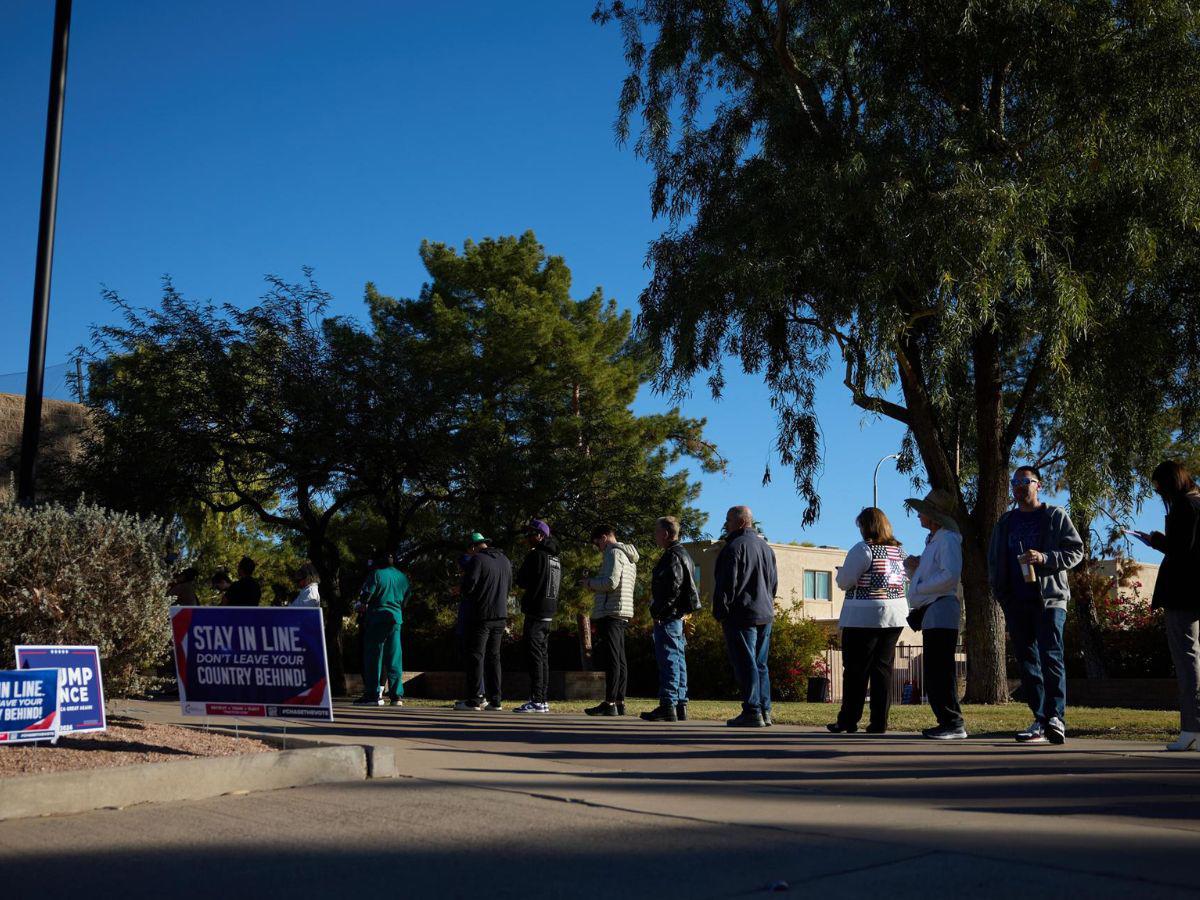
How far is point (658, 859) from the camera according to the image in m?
4.47

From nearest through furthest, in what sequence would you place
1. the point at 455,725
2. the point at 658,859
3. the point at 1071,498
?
the point at 658,859 → the point at 455,725 → the point at 1071,498

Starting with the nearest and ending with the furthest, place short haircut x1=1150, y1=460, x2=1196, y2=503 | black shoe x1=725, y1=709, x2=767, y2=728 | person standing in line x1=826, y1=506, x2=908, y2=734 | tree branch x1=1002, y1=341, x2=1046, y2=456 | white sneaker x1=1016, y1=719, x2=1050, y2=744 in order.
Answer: short haircut x1=1150, y1=460, x2=1196, y2=503
white sneaker x1=1016, y1=719, x2=1050, y2=744
person standing in line x1=826, y1=506, x2=908, y2=734
black shoe x1=725, y1=709, x2=767, y2=728
tree branch x1=1002, y1=341, x2=1046, y2=456

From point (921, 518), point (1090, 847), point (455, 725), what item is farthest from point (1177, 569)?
point (455, 725)

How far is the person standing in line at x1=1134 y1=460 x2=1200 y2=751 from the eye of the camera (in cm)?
820

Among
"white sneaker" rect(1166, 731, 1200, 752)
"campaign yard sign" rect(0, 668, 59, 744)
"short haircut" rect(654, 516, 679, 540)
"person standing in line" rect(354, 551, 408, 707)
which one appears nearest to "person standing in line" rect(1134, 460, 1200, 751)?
"white sneaker" rect(1166, 731, 1200, 752)

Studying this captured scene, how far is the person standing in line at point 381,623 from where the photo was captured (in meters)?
14.0

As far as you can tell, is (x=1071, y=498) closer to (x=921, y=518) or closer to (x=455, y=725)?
(x=921, y=518)

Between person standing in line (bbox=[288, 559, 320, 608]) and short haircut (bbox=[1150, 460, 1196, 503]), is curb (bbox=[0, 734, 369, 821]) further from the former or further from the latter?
person standing in line (bbox=[288, 559, 320, 608])

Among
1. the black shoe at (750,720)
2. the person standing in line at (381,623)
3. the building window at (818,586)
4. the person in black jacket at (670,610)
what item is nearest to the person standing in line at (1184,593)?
the black shoe at (750,720)

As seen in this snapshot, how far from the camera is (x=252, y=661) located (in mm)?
7145

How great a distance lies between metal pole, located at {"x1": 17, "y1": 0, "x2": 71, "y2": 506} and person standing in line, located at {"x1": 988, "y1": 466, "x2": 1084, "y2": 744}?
754 cm

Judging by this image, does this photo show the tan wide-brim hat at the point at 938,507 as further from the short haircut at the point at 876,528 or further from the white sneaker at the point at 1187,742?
the white sneaker at the point at 1187,742

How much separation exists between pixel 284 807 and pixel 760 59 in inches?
617

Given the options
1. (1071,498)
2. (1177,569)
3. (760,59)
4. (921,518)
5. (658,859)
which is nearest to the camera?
(658,859)
